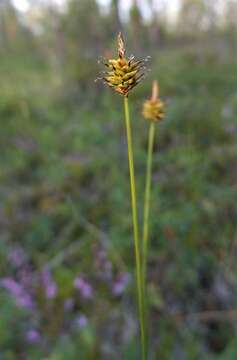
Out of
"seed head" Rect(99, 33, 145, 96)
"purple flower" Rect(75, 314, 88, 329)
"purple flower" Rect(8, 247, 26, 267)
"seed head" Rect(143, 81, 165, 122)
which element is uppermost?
"seed head" Rect(99, 33, 145, 96)

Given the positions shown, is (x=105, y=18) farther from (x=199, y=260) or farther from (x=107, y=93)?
(x=199, y=260)

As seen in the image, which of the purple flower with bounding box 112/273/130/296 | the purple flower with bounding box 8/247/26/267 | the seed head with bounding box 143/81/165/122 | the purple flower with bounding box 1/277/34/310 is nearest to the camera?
the seed head with bounding box 143/81/165/122

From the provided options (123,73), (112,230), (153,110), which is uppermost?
(123,73)

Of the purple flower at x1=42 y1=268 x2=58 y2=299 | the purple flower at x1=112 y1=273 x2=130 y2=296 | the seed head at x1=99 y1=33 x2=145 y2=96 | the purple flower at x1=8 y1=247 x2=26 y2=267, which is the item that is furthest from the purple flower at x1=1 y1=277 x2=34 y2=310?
the seed head at x1=99 y1=33 x2=145 y2=96

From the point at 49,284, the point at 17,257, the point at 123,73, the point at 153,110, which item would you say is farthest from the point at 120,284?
the point at 123,73

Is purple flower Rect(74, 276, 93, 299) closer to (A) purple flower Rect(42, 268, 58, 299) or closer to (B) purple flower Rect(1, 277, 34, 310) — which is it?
(A) purple flower Rect(42, 268, 58, 299)

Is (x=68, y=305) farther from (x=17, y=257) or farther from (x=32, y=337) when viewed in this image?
(x=17, y=257)
